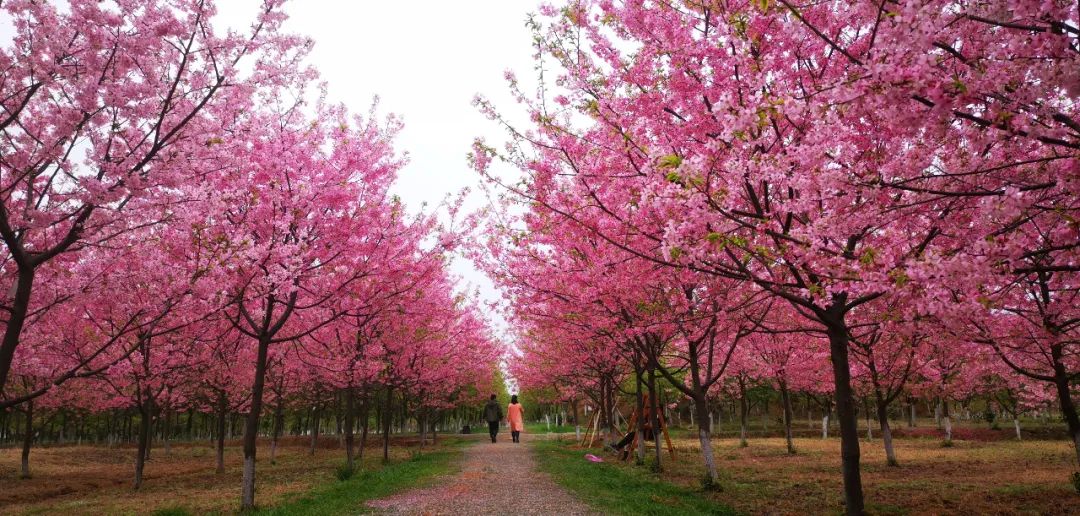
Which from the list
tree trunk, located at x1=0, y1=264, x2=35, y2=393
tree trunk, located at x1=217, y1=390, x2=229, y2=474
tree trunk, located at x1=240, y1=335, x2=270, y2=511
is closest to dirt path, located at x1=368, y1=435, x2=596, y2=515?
tree trunk, located at x1=240, y1=335, x2=270, y2=511

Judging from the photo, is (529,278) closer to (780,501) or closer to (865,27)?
(780,501)

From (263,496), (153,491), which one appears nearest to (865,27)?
(263,496)

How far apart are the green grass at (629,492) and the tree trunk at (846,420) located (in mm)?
2316

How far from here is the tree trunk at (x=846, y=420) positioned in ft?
21.5

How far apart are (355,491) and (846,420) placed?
28.7 feet

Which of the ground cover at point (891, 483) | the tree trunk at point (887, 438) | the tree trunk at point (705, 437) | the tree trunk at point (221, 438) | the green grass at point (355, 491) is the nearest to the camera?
the green grass at point (355, 491)

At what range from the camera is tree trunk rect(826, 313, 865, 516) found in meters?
6.56

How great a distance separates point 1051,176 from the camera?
165 inches

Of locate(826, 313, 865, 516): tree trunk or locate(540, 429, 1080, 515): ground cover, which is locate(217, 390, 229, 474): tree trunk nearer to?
locate(540, 429, 1080, 515): ground cover

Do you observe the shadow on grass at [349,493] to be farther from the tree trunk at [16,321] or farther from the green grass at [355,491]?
the tree trunk at [16,321]

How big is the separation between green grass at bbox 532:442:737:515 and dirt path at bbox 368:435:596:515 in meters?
0.39

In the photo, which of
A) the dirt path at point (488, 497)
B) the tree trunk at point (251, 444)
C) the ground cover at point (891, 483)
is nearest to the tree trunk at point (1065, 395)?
the ground cover at point (891, 483)

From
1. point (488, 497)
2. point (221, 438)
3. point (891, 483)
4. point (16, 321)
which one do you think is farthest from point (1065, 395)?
point (221, 438)

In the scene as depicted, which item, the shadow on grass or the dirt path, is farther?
the shadow on grass
